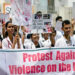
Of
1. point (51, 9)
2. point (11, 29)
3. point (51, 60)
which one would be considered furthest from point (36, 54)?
point (51, 9)

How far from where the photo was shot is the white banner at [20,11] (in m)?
6.33

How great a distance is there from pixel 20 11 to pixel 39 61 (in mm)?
963

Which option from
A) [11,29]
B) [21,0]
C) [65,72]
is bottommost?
[65,72]

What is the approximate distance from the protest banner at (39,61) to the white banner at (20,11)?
0.67m

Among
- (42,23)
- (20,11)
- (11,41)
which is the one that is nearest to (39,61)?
(11,41)

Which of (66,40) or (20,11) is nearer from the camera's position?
(20,11)

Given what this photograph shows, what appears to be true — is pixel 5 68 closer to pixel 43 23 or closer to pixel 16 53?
pixel 16 53

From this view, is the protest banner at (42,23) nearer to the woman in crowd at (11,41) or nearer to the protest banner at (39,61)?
the woman in crowd at (11,41)

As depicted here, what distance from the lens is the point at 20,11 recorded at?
638cm

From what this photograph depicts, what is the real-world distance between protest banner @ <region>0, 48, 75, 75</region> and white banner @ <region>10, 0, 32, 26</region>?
67cm

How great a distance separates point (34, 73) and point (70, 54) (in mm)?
684

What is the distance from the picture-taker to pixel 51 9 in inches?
797

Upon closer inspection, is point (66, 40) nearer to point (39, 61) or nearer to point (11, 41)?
point (39, 61)

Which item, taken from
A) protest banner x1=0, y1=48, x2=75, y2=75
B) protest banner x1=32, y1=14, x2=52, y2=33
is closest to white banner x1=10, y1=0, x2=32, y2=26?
protest banner x1=32, y1=14, x2=52, y2=33
